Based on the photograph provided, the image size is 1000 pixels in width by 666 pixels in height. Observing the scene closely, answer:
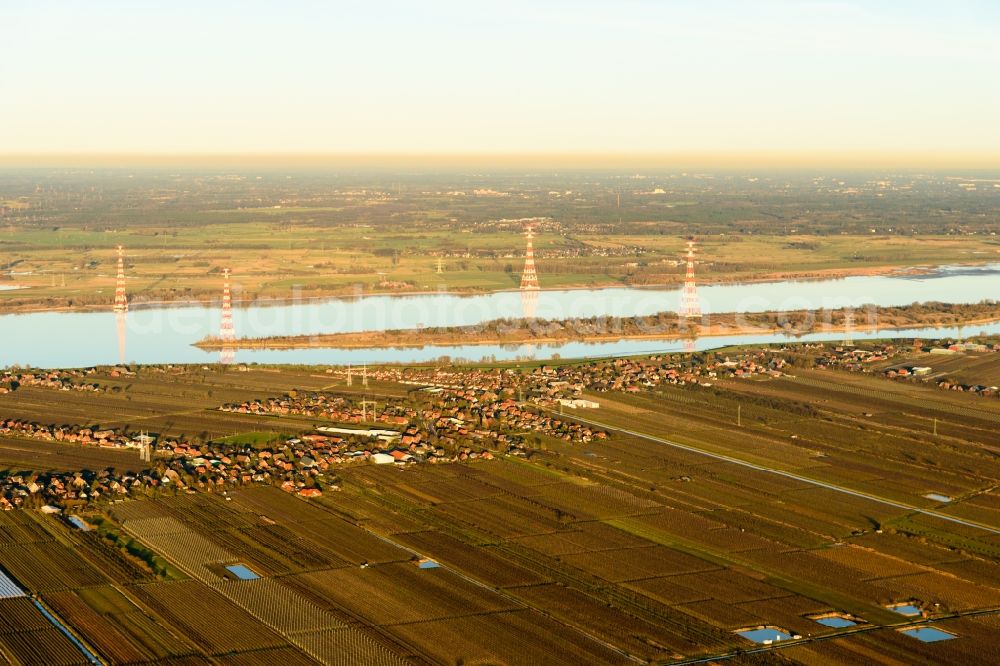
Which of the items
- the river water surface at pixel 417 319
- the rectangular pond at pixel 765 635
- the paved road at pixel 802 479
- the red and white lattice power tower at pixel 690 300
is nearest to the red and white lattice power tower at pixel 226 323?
the river water surface at pixel 417 319

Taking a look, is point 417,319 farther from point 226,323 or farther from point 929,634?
point 929,634

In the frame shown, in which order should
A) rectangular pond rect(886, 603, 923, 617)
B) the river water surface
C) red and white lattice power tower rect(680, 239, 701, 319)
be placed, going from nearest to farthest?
rectangular pond rect(886, 603, 923, 617) → the river water surface → red and white lattice power tower rect(680, 239, 701, 319)

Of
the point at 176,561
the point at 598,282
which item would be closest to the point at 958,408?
the point at 176,561

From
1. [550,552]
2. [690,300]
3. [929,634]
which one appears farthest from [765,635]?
[690,300]

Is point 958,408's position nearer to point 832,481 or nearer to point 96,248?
point 832,481

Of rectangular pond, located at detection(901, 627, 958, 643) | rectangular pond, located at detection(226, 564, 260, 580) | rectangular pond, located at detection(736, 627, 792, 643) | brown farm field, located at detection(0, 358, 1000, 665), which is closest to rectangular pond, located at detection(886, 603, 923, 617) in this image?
brown farm field, located at detection(0, 358, 1000, 665)

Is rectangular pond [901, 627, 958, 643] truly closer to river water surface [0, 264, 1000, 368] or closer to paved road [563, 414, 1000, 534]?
paved road [563, 414, 1000, 534]

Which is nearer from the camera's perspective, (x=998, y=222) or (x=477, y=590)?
(x=477, y=590)

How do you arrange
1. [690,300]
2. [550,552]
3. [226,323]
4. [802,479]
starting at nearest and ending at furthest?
[550,552] → [802,479] → [226,323] → [690,300]

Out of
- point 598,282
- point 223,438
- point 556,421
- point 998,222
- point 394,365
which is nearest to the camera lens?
point 223,438
